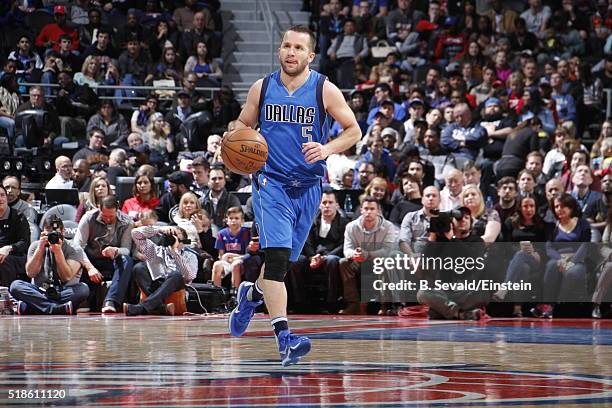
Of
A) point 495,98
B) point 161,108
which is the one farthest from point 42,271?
point 495,98

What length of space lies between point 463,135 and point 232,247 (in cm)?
409

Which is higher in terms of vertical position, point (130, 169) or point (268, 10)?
point (268, 10)

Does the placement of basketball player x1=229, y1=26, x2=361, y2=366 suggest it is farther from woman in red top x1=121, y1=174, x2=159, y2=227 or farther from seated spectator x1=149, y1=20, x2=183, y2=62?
seated spectator x1=149, y1=20, x2=183, y2=62

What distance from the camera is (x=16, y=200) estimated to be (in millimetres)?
12594

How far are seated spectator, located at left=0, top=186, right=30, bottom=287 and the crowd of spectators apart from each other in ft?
0.07

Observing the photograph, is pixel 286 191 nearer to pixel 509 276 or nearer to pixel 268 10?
pixel 509 276

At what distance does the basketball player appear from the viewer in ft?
21.4

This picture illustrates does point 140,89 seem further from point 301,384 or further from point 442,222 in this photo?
point 301,384

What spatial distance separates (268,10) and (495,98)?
17.8 ft

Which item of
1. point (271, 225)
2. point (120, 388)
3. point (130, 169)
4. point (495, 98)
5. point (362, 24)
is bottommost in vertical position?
point (120, 388)

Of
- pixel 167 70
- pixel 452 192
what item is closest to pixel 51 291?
pixel 452 192

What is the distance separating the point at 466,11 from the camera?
63.1 feet

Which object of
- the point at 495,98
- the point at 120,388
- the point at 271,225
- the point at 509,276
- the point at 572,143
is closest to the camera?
the point at 120,388

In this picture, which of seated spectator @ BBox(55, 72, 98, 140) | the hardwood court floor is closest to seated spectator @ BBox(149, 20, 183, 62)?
seated spectator @ BBox(55, 72, 98, 140)
